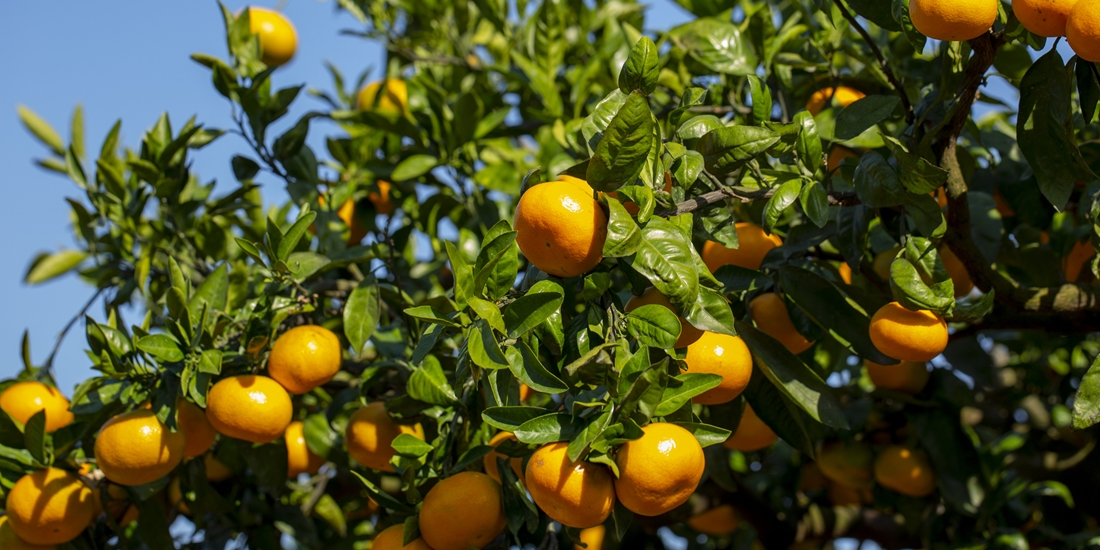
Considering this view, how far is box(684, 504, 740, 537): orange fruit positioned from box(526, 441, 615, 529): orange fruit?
5.00 feet

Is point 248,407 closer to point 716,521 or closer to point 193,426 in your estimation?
point 193,426

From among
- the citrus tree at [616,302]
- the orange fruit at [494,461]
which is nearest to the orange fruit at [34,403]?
the citrus tree at [616,302]

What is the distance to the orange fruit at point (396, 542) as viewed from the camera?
4.50 feet

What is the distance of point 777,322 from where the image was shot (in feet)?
4.96

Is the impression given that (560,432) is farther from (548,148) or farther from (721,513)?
(721,513)

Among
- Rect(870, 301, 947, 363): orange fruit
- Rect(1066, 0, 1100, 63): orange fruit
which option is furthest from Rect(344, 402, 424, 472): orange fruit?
Rect(1066, 0, 1100, 63): orange fruit

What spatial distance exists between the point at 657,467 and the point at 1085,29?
0.75 m

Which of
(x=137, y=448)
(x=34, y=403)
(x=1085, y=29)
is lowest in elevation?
(x=34, y=403)

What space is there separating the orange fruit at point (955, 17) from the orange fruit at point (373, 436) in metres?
1.09

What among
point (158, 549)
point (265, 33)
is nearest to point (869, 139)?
point (158, 549)

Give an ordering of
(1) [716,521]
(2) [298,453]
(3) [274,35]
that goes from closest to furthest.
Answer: (2) [298,453] → (1) [716,521] → (3) [274,35]

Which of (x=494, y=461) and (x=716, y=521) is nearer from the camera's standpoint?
(x=494, y=461)

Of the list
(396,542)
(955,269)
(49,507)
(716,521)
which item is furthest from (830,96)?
(49,507)

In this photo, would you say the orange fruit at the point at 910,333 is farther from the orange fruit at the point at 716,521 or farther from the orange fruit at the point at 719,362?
the orange fruit at the point at 716,521
